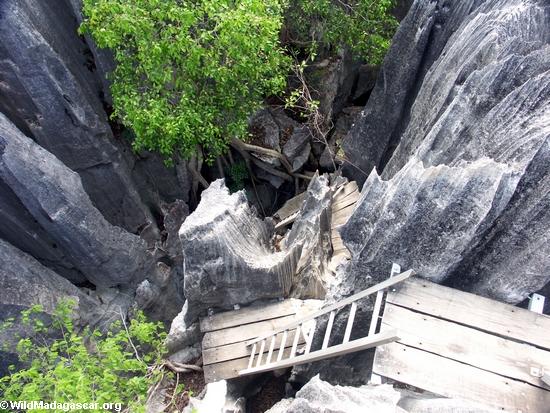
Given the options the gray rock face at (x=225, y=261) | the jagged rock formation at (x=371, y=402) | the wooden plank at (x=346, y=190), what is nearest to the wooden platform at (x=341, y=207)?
the wooden plank at (x=346, y=190)

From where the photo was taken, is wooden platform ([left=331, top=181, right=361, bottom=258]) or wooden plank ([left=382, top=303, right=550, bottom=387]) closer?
wooden plank ([left=382, top=303, right=550, bottom=387])

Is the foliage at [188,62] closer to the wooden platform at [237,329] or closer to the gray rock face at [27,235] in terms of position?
the gray rock face at [27,235]

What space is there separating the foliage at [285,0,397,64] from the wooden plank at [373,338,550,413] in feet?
27.1

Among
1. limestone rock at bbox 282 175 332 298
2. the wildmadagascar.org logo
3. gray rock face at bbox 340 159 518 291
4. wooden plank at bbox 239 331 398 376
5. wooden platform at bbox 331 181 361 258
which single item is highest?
gray rock face at bbox 340 159 518 291

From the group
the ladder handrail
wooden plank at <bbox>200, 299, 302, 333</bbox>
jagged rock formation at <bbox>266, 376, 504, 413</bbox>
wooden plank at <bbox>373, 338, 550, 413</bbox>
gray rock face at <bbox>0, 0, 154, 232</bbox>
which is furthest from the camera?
gray rock face at <bbox>0, 0, 154, 232</bbox>

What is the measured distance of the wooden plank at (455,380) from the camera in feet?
13.6

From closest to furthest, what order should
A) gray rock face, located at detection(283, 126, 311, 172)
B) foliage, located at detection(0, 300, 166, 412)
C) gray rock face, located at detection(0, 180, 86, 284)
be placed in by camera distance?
foliage, located at detection(0, 300, 166, 412) < gray rock face, located at detection(0, 180, 86, 284) < gray rock face, located at detection(283, 126, 311, 172)

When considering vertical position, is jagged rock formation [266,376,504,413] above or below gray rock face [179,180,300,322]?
above

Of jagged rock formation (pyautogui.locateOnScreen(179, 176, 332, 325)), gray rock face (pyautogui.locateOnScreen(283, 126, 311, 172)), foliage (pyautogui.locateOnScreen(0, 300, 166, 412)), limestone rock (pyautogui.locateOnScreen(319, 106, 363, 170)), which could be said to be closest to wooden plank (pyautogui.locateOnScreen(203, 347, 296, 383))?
foliage (pyautogui.locateOnScreen(0, 300, 166, 412))

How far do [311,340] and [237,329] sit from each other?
2090 mm

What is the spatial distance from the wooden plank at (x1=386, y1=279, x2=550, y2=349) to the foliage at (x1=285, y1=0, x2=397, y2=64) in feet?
24.9

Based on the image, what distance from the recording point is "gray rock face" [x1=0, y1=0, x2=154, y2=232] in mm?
8062

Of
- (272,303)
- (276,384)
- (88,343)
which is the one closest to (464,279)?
(272,303)

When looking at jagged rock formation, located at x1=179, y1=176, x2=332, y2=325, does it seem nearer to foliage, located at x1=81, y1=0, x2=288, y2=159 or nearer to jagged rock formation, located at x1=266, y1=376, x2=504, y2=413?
foliage, located at x1=81, y1=0, x2=288, y2=159
